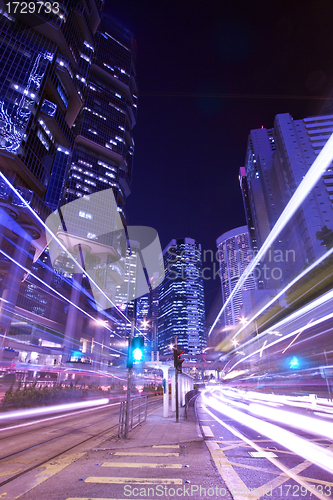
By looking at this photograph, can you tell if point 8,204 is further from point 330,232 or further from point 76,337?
point 76,337

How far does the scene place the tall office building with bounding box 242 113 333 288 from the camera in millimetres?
75062

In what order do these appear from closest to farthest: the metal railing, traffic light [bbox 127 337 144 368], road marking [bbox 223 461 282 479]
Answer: road marking [bbox 223 461 282 479]
the metal railing
traffic light [bbox 127 337 144 368]

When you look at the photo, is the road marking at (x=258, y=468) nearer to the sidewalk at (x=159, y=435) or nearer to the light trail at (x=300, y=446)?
the light trail at (x=300, y=446)

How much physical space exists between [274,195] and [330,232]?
81.0 meters

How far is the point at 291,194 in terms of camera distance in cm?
8419

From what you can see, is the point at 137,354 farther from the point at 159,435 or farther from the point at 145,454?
the point at 145,454

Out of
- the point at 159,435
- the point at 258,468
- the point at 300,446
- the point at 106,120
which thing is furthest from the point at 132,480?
the point at 106,120

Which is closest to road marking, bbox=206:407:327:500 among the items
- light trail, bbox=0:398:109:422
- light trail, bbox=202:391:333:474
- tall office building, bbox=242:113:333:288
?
light trail, bbox=202:391:333:474

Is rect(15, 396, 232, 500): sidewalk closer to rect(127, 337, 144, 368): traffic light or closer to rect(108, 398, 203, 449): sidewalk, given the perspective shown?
rect(108, 398, 203, 449): sidewalk

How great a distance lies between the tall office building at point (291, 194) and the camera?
75062mm

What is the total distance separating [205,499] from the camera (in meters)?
4.44

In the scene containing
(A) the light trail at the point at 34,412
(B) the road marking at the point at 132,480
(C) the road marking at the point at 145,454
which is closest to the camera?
(B) the road marking at the point at 132,480

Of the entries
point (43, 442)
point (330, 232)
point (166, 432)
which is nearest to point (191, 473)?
point (166, 432)

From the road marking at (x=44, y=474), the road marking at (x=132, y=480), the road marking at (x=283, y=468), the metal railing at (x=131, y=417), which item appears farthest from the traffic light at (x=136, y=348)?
the road marking at (x=132, y=480)
